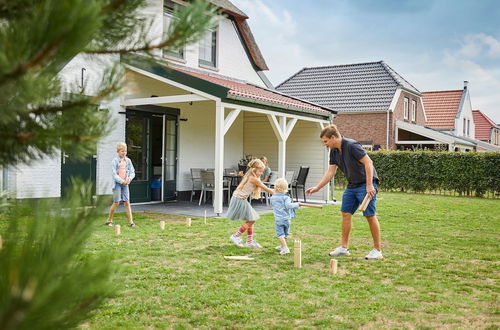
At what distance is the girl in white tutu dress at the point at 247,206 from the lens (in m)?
7.85

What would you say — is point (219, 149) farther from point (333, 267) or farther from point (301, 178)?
point (333, 267)

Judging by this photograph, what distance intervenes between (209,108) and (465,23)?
98.7 ft

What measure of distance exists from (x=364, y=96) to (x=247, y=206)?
75.2 ft

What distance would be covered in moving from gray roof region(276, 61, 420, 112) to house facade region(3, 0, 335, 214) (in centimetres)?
1147

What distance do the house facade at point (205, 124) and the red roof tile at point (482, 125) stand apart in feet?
117

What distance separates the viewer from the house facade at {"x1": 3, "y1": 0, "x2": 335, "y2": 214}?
11438mm

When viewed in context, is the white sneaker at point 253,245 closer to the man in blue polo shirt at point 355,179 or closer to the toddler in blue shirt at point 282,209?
the toddler in blue shirt at point 282,209

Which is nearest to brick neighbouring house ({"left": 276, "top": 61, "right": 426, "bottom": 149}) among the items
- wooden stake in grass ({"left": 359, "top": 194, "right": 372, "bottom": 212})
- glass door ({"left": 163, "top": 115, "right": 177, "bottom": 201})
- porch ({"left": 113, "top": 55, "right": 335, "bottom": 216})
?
porch ({"left": 113, "top": 55, "right": 335, "bottom": 216})

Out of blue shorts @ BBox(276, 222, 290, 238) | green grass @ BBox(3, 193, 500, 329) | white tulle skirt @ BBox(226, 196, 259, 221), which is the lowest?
green grass @ BBox(3, 193, 500, 329)

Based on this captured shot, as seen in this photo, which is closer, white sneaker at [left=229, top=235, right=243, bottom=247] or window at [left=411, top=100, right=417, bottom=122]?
white sneaker at [left=229, top=235, right=243, bottom=247]

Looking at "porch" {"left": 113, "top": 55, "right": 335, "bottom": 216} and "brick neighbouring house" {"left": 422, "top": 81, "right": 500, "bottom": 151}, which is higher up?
"brick neighbouring house" {"left": 422, "top": 81, "right": 500, "bottom": 151}

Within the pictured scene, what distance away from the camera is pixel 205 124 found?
15.9 meters

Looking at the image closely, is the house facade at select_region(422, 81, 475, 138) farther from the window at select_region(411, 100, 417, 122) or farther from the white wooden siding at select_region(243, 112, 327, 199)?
the white wooden siding at select_region(243, 112, 327, 199)

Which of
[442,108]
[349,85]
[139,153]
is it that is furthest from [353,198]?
[442,108]
